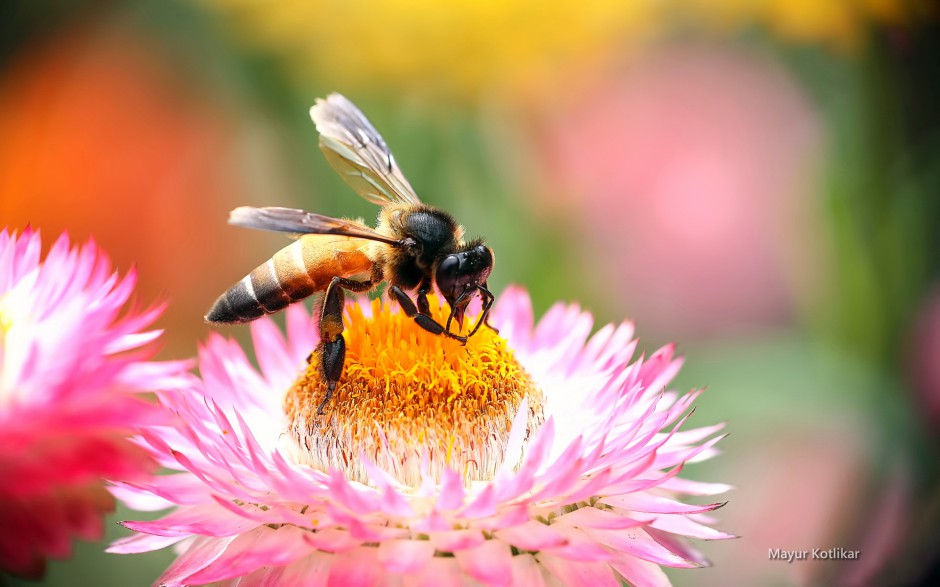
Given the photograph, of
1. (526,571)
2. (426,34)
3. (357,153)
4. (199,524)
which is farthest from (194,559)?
(426,34)

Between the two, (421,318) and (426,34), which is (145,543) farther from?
(426,34)

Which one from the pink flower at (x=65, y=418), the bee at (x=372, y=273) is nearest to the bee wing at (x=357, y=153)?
the bee at (x=372, y=273)

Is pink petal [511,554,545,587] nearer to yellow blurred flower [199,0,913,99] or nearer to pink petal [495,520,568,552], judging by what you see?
pink petal [495,520,568,552]

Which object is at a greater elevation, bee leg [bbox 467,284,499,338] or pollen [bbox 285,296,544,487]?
bee leg [bbox 467,284,499,338]

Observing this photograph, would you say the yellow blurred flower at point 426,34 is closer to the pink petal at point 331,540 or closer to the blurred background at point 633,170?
the blurred background at point 633,170

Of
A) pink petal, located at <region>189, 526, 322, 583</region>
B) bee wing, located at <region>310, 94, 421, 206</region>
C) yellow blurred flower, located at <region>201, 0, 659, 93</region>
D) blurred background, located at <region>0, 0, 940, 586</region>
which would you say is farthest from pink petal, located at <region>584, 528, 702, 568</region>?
yellow blurred flower, located at <region>201, 0, 659, 93</region>

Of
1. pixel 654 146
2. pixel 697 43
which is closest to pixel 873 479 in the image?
pixel 654 146

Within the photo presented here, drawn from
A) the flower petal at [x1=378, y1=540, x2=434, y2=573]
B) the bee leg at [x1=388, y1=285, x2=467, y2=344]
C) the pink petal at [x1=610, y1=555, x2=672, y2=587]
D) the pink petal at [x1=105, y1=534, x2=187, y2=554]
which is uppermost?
the bee leg at [x1=388, y1=285, x2=467, y2=344]
